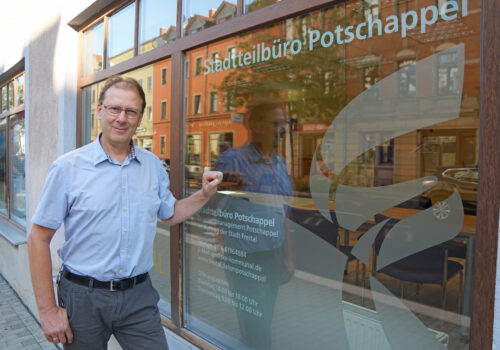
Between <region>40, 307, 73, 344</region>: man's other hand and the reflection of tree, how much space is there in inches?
68.0

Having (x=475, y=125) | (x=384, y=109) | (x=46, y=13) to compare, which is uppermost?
(x=46, y=13)

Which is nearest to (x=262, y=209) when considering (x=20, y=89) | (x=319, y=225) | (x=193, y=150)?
(x=319, y=225)

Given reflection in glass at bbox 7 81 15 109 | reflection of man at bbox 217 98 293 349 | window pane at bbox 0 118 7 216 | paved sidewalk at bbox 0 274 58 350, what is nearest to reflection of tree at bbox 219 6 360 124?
reflection of man at bbox 217 98 293 349

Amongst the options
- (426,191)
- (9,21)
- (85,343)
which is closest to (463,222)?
(426,191)

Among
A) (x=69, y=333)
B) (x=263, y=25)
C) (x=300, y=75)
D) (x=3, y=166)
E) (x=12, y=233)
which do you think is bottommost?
(x=12, y=233)

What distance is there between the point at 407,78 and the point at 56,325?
2.08 m

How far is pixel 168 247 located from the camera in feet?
10.4

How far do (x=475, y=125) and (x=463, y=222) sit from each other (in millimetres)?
417

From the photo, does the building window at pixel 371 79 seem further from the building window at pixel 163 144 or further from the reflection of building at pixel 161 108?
the building window at pixel 163 144

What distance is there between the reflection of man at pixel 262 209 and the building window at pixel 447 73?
1.07m

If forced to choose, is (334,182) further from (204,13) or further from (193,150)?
(204,13)

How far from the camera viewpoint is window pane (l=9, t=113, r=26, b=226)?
6352 millimetres

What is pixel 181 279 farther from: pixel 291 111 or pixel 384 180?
pixel 384 180

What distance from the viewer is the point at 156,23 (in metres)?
3.23
